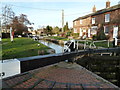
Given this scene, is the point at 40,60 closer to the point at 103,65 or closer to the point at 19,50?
the point at 103,65

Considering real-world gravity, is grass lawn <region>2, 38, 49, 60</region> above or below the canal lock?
above

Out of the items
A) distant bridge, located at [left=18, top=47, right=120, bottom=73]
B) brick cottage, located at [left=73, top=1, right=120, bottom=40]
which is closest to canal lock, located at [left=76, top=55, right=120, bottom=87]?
distant bridge, located at [left=18, top=47, right=120, bottom=73]

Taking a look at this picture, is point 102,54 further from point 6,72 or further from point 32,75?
point 6,72

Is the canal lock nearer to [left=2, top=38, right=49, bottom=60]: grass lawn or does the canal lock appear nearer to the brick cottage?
[left=2, top=38, right=49, bottom=60]: grass lawn

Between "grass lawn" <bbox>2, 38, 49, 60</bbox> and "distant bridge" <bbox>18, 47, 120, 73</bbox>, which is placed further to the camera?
"grass lawn" <bbox>2, 38, 49, 60</bbox>

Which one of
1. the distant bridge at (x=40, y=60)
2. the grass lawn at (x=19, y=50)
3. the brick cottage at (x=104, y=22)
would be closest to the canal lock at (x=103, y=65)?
the distant bridge at (x=40, y=60)

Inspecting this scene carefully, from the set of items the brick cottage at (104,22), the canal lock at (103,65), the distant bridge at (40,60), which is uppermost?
the brick cottage at (104,22)

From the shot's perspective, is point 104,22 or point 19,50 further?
point 104,22

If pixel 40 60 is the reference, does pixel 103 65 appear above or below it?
below

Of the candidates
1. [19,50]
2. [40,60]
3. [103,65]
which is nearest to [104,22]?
[103,65]

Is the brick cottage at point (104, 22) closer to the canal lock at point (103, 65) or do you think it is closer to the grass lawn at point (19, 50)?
the canal lock at point (103, 65)

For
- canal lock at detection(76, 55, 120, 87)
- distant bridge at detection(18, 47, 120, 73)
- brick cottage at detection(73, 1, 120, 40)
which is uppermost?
brick cottage at detection(73, 1, 120, 40)

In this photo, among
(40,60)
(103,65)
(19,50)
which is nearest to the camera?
(40,60)

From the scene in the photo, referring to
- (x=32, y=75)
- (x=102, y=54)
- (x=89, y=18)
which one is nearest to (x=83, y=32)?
(x=89, y=18)
